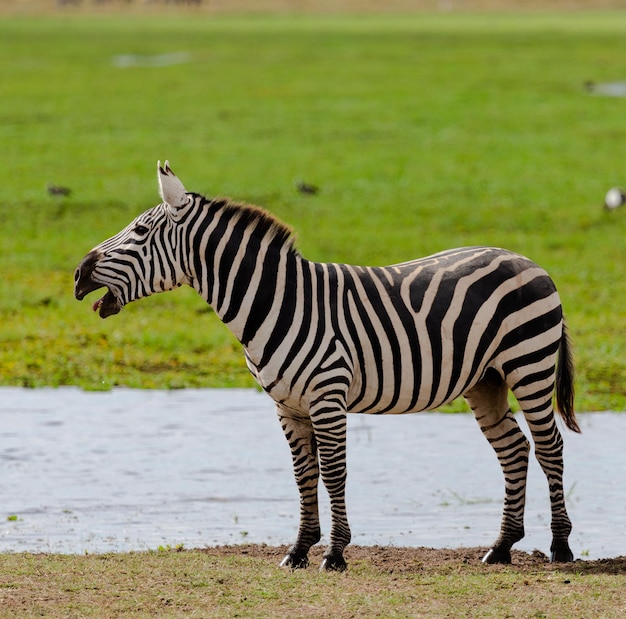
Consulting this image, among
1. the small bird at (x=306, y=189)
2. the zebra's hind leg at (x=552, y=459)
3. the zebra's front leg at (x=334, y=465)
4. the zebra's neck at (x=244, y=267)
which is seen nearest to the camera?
the zebra's front leg at (x=334, y=465)

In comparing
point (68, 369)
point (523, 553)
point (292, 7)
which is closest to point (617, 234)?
point (68, 369)

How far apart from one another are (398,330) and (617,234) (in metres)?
12.9

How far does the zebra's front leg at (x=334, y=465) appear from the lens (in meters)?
6.83

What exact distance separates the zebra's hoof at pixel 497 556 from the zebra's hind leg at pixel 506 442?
0.24 ft

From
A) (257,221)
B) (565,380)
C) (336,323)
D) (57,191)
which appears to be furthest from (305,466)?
(57,191)

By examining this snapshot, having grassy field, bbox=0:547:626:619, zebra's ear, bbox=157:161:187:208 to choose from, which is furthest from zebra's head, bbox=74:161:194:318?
grassy field, bbox=0:547:626:619

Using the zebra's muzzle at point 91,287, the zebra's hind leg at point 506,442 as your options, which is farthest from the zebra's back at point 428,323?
the zebra's muzzle at point 91,287

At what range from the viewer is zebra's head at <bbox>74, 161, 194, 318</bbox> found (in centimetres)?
712

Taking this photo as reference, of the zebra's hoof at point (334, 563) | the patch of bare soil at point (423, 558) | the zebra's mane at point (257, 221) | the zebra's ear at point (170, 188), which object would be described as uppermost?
the zebra's ear at point (170, 188)

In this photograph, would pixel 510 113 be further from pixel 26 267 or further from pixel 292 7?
pixel 292 7

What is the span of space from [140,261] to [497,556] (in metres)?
2.52

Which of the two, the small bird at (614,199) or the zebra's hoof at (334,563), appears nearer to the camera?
the zebra's hoof at (334,563)

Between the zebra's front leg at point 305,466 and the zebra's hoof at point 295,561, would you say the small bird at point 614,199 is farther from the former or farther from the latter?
the zebra's hoof at point 295,561

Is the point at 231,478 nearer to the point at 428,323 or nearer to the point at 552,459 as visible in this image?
the point at 428,323
